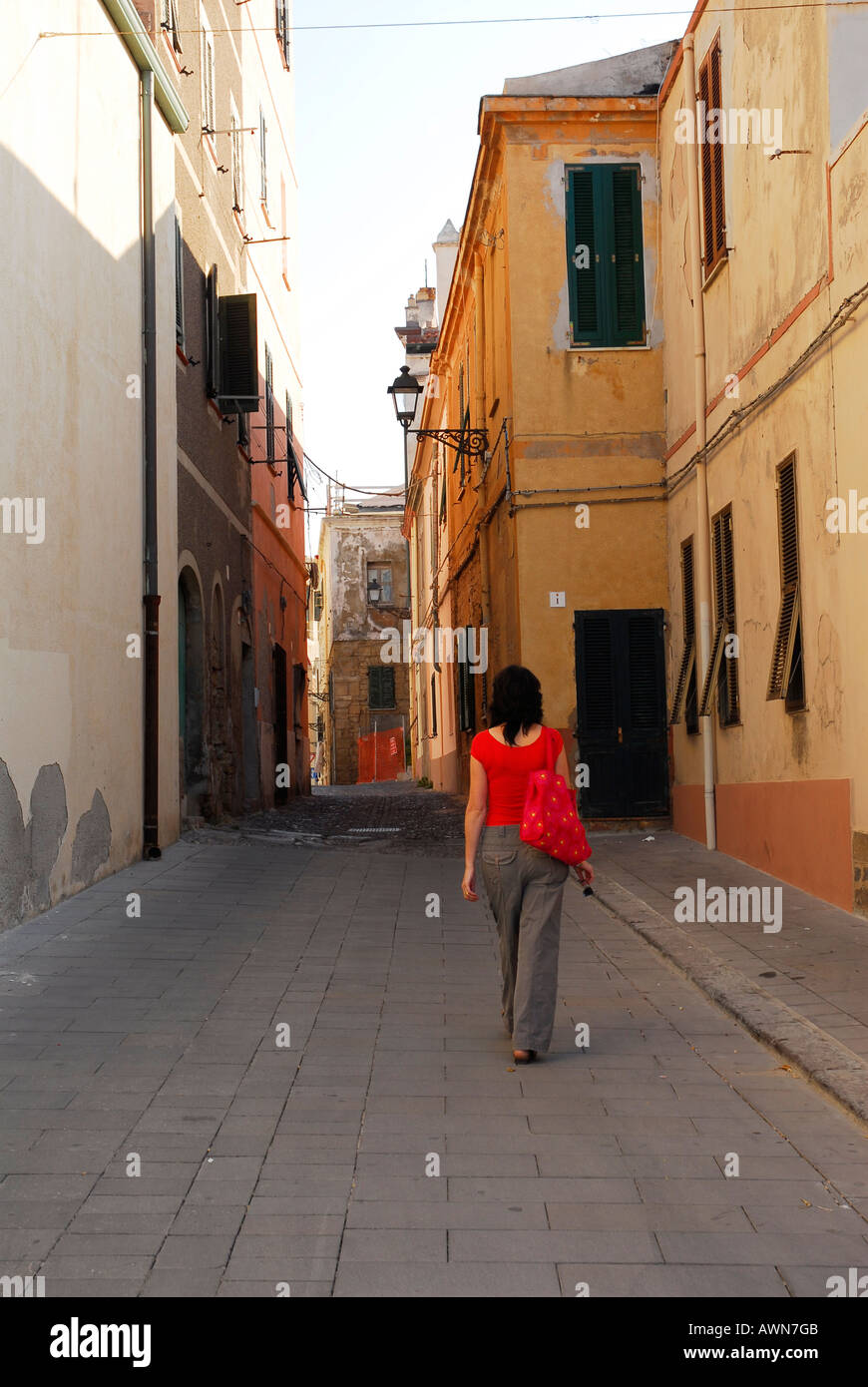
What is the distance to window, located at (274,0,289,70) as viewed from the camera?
76.7 feet

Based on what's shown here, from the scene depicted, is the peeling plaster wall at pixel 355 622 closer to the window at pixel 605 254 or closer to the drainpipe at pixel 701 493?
the window at pixel 605 254

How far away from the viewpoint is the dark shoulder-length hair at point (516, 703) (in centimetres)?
624

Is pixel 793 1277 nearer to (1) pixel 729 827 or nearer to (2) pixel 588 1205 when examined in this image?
(2) pixel 588 1205

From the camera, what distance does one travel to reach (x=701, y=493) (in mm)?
12961

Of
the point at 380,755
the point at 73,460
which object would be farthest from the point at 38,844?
the point at 380,755

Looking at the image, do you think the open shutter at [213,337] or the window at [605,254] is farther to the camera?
the open shutter at [213,337]

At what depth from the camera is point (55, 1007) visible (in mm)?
6605

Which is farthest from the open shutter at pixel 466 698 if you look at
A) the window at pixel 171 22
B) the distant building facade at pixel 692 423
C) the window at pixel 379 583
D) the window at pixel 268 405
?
the window at pixel 379 583

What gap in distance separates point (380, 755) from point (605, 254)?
113ft

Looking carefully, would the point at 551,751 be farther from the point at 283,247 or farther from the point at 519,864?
the point at 283,247

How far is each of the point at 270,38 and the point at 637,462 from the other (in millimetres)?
11918

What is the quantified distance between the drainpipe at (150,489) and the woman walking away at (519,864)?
19.8 feet

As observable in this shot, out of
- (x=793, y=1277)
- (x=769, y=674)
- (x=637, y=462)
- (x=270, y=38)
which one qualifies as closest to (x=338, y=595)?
(x=270, y=38)

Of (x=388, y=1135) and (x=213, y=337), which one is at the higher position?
(x=213, y=337)
